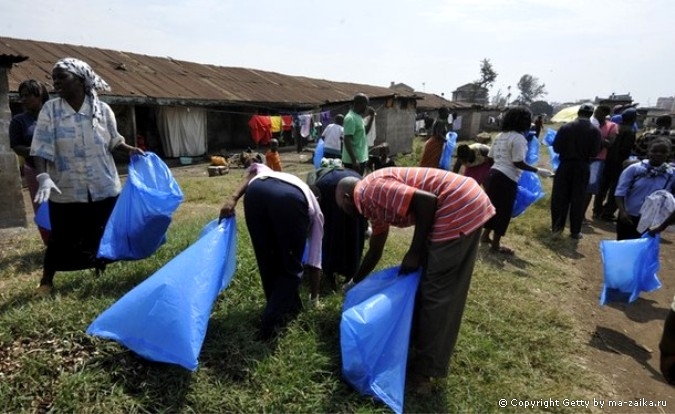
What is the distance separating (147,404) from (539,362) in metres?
2.64

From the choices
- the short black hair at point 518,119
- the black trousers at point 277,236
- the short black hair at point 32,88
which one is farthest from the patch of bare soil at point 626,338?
the short black hair at point 32,88

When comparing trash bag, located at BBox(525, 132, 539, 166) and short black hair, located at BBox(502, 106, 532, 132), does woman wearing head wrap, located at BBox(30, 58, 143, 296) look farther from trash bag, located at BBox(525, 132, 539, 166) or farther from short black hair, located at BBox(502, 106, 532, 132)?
trash bag, located at BBox(525, 132, 539, 166)

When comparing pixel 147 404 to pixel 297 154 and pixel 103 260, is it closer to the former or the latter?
pixel 103 260

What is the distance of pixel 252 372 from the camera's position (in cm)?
252

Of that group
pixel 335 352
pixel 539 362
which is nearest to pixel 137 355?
pixel 335 352

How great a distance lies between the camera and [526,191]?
5633 millimetres

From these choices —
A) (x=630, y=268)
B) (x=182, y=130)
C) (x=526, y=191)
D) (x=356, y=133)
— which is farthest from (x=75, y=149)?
(x=182, y=130)

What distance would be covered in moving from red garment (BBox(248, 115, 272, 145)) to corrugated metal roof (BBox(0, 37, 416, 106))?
24.4 inches

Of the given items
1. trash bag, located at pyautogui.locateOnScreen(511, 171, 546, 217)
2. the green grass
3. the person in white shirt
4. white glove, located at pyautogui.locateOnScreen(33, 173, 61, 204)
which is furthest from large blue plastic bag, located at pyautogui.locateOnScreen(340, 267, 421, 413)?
the person in white shirt

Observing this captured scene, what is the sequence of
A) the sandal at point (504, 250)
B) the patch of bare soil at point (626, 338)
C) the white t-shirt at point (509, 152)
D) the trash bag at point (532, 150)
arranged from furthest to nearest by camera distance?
the trash bag at point (532, 150) < the sandal at point (504, 250) < the white t-shirt at point (509, 152) < the patch of bare soil at point (626, 338)

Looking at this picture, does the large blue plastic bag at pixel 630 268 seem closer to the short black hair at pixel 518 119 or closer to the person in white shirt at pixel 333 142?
the short black hair at pixel 518 119

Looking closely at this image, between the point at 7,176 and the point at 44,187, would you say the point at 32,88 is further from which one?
the point at 7,176

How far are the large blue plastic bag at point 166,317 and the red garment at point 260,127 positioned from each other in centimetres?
1400

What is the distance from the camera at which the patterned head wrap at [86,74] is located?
303cm
